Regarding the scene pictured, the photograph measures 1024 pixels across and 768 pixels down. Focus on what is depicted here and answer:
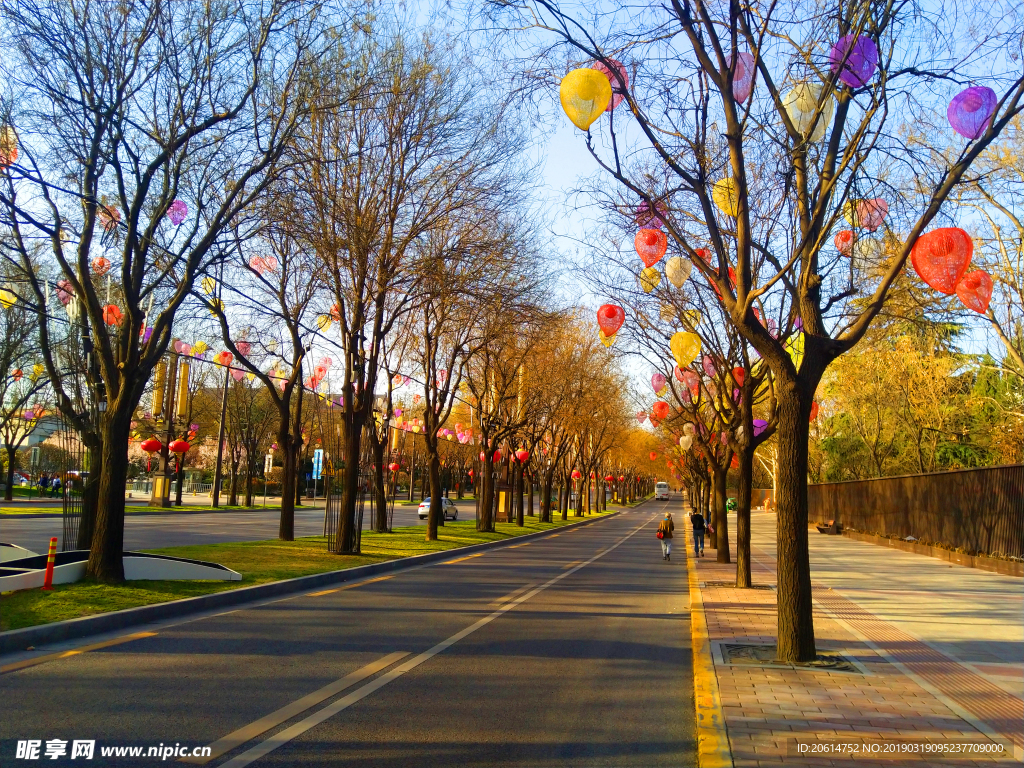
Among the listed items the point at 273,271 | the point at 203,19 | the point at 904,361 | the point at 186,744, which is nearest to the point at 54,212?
the point at 203,19

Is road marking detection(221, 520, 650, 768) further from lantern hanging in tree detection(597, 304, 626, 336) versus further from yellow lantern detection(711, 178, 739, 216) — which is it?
yellow lantern detection(711, 178, 739, 216)

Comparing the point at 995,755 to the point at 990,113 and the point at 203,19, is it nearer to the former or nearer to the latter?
the point at 990,113

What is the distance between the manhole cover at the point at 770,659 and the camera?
808cm

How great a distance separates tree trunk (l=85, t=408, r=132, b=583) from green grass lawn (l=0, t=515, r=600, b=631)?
1.04 feet

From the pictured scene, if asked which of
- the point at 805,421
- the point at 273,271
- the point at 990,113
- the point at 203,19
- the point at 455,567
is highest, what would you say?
the point at 203,19

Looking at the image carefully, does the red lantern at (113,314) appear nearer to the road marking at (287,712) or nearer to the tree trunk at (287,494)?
the tree trunk at (287,494)

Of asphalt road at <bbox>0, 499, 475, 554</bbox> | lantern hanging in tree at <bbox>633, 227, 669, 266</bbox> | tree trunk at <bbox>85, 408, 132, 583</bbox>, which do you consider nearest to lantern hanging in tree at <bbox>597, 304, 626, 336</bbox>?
lantern hanging in tree at <bbox>633, 227, 669, 266</bbox>

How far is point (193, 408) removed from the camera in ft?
185

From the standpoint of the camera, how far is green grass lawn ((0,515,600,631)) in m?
9.46

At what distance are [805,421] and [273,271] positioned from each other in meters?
16.9

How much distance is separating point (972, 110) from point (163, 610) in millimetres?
11419

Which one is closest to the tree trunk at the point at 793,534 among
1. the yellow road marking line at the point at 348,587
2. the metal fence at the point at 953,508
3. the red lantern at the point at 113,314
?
the yellow road marking line at the point at 348,587

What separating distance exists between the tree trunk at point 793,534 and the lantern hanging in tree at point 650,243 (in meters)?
3.93

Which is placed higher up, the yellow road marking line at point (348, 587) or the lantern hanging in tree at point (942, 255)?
the lantern hanging in tree at point (942, 255)
